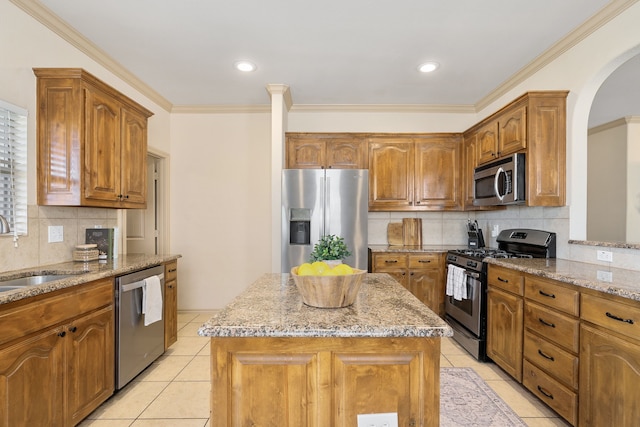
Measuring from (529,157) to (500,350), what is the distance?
5.31 feet

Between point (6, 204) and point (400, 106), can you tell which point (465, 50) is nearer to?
point (400, 106)

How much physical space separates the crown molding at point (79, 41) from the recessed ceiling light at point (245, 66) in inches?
44.5

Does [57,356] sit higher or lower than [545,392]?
higher

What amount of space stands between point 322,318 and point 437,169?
3.31 meters

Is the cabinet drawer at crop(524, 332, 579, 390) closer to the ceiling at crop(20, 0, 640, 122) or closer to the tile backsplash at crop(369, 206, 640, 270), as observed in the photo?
the tile backsplash at crop(369, 206, 640, 270)

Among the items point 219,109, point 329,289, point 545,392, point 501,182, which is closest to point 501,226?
point 501,182

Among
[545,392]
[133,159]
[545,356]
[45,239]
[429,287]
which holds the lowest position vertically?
[545,392]

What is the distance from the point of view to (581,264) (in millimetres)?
2377

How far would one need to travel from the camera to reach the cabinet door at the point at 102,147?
2279 millimetres

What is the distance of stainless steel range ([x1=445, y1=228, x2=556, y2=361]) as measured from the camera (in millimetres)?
2828

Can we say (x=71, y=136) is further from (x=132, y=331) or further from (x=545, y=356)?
(x=545, y=356)

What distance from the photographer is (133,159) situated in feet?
9.30

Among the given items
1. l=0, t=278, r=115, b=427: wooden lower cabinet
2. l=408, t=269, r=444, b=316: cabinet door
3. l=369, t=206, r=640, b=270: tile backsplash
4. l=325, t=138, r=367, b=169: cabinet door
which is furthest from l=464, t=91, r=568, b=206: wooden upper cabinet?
l=0, t=278, r=115, b=427: wooden lower cabinet

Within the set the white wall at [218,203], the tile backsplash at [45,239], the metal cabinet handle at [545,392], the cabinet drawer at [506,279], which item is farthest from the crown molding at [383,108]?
the metal cabinet handle at [545,392]
